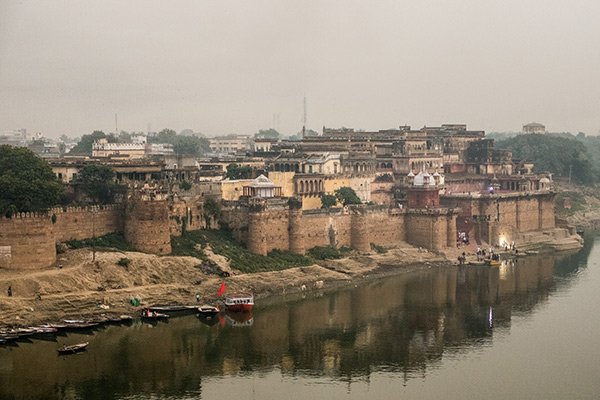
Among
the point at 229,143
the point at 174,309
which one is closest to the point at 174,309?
the point at 174,309

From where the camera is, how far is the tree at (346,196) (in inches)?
2283

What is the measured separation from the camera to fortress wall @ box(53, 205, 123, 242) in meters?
42.1

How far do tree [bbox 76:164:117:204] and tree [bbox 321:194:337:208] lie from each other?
14.1m

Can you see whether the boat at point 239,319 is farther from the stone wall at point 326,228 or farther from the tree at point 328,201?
the tree at point 328,201

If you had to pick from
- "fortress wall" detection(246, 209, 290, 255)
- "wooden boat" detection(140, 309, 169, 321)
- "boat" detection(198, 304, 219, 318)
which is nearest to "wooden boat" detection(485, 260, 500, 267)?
"fortress wall" detection(246, 209, 290, 255)

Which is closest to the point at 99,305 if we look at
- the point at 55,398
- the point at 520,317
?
the point at 55,398

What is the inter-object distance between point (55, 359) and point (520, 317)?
19.0 m

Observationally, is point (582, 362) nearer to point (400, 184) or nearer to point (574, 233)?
point (400, 184)

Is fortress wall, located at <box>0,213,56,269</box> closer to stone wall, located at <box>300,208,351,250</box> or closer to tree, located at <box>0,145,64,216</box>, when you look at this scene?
tree, located at <box>0,145,64,216</box>

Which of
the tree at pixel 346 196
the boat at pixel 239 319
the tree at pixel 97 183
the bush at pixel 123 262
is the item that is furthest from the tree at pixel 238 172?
the boat at pixel 239 319

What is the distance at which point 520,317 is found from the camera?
4197 cm

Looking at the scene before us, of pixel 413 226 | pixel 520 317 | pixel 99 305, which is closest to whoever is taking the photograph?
pixel 99 305

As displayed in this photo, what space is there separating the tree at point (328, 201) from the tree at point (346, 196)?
535 mm

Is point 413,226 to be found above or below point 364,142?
below
